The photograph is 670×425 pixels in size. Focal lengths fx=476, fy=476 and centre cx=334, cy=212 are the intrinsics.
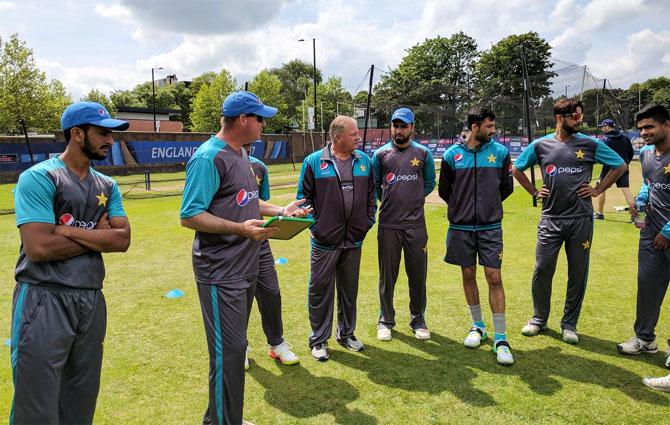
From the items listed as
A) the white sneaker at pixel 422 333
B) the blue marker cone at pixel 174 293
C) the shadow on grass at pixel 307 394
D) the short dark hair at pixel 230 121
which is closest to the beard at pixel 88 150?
the short dark hair at pixel 230 121

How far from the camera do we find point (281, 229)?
10.2ft

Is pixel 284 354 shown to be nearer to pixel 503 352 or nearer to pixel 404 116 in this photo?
pixel 503 352

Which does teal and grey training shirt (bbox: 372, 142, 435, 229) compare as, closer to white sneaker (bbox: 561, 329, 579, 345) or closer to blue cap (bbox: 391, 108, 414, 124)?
blue cap (bbox: 391, 108, 414, 124)

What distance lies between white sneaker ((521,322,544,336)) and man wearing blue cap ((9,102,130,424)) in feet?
13.0

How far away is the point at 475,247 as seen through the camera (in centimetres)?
470

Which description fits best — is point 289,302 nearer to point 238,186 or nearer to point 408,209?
point 408,209

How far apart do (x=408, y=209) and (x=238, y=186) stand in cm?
230

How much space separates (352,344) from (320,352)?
366 mm

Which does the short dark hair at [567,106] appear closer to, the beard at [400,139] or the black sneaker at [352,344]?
the beard at [400,139]

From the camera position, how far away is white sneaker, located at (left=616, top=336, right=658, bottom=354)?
174 inches

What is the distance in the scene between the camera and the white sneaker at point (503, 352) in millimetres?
4255

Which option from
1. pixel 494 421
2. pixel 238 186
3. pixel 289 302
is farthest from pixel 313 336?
pixel 238 186

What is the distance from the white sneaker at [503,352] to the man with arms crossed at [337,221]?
127 centimetres

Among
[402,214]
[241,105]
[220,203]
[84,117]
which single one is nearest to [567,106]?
[402,214]
